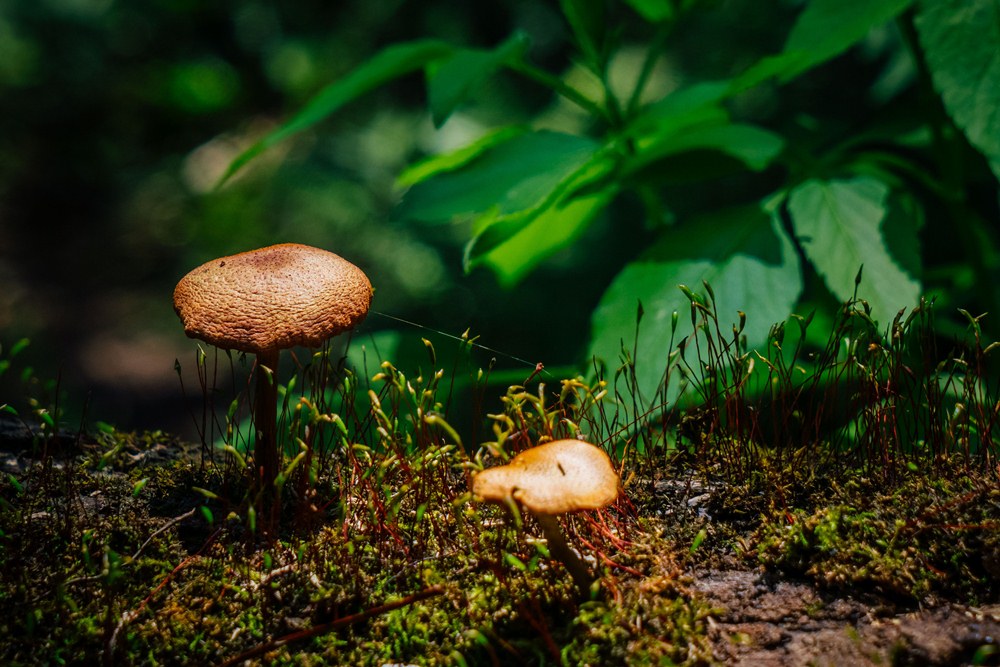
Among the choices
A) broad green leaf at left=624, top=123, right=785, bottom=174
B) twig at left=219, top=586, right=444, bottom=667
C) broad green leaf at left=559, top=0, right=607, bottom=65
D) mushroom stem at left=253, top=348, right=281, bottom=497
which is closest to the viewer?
twig at left=219, top=586, right=444, bottom=667

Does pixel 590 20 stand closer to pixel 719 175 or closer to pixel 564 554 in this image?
pixel 719 175

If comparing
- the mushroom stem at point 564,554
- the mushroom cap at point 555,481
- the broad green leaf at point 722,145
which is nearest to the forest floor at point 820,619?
the mushroom stem at point 564,554

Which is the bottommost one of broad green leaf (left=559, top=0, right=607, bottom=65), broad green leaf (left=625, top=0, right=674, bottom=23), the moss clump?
the moss clump

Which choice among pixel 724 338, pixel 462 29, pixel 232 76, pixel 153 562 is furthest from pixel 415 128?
pixel 153 562

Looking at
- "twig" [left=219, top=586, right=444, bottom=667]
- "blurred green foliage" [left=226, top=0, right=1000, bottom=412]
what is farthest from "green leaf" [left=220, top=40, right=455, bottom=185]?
"twig" [left=219, top=586, right=444, bottom=667]

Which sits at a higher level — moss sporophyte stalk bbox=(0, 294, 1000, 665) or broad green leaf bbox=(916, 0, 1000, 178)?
broad green leaf bbox=(916, 0, 1000, 178)

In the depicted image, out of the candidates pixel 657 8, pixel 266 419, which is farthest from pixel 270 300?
pixel 657 8

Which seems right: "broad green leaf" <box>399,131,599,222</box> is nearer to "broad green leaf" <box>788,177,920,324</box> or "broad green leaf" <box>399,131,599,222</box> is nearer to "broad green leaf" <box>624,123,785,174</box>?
"broad green leaf" <box>624,123,785,174</box>
